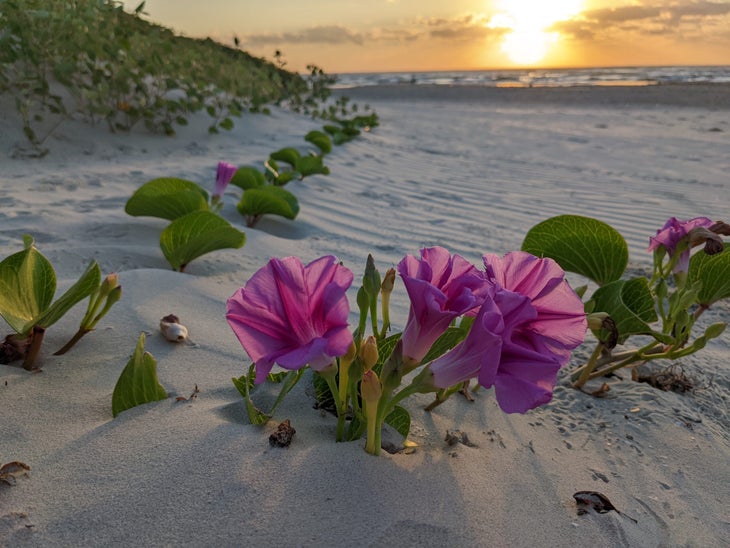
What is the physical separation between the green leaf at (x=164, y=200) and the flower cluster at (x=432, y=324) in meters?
1.65

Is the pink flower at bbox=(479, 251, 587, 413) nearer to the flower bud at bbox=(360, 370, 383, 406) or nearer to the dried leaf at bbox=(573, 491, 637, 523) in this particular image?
the flower bud at bbox=(360, 370, 383, 406)

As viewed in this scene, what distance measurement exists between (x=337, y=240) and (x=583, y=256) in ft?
4.99

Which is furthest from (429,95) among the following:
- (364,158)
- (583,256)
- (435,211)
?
(583,256)

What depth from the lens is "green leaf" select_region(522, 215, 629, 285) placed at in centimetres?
177

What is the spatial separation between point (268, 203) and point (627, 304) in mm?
1884

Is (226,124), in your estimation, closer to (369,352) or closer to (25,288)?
(25,288)

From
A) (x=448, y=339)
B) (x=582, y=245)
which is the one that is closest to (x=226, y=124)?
(x=582, y=245)

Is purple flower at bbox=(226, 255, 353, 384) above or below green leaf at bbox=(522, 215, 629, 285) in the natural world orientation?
above

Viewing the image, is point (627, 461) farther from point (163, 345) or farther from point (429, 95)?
point (429, 95)

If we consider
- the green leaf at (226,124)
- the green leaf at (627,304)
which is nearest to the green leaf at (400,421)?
the green leaf at (627,304)

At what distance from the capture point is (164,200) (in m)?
2.49

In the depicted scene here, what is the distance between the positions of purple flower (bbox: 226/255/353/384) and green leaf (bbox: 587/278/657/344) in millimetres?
899

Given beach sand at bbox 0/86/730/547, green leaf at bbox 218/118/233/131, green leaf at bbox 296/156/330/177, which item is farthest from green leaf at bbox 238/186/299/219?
green leaf at bbox 218/118/233/131

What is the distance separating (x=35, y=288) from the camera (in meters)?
1.44
